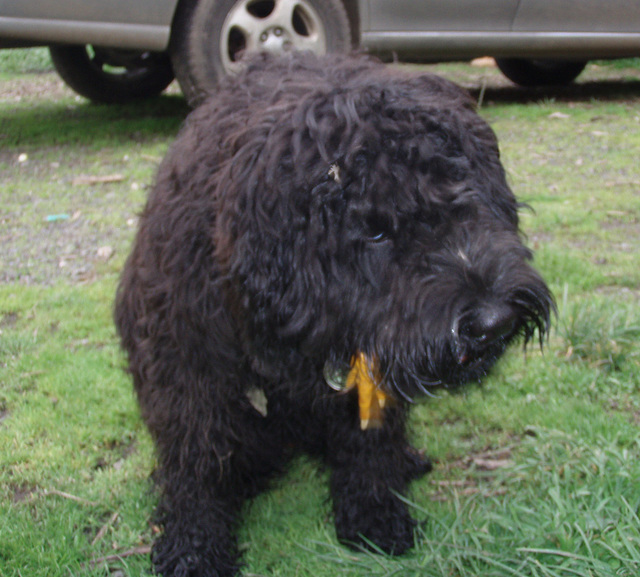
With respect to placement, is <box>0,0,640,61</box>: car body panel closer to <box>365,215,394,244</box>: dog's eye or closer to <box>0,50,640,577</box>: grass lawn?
<box>0,50,640,577</box>: grass lawn

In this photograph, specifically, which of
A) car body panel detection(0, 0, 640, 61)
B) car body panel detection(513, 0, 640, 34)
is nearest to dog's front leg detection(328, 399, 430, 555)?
car body panel detection(0, 0, 640, 61)

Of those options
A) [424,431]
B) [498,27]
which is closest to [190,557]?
[424,431]

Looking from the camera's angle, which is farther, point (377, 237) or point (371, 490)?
point (371, 490)

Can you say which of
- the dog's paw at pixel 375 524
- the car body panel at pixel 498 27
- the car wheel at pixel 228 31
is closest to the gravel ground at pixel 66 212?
→ the car wheel at pixel 228 31

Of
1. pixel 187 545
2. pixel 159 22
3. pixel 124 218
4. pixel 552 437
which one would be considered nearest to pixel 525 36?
pixel 159 22

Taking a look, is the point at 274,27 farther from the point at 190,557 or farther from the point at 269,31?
the point at 190,557

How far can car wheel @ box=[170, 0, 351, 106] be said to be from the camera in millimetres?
5457

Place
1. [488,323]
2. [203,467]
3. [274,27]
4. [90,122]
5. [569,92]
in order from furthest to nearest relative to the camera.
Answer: [569,92] → [90,122] → [274,27] → [203,467] → [488,323]

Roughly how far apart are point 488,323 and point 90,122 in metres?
6.24

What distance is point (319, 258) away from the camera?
5.82 ft

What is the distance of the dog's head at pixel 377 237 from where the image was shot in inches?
66.6

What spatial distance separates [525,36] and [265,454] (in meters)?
5.19

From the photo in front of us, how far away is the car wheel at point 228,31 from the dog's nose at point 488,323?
13.4 feet

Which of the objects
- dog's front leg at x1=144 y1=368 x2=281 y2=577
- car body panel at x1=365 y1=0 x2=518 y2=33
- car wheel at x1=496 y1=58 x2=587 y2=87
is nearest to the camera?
dog's front leg at x1=144 y1=368 x2=281 y2=577
